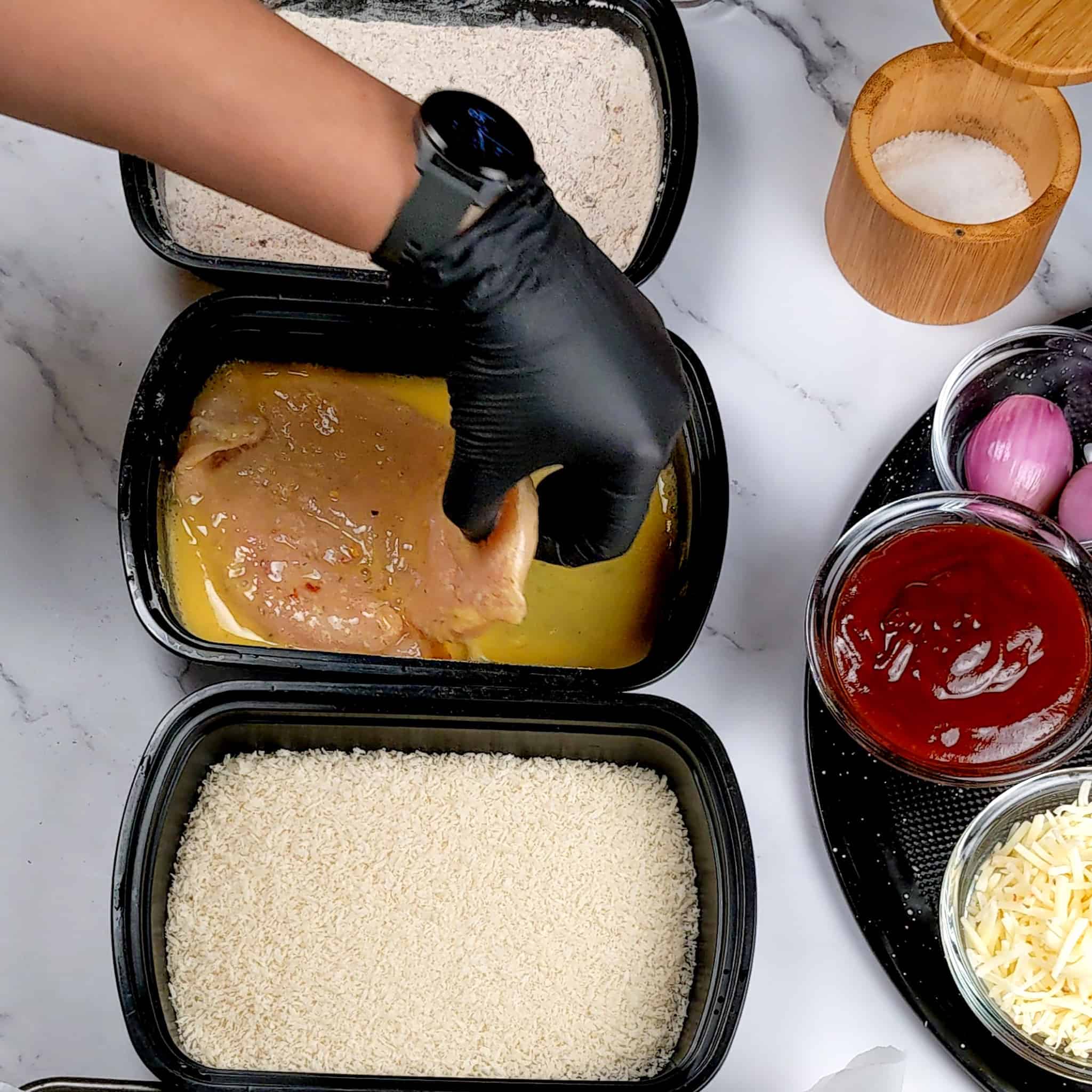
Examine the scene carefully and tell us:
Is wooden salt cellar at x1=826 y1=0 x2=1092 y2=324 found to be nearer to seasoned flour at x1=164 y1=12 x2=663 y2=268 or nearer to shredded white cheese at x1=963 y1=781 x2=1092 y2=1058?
seasoned flour at x1=164 y1=12 x2=663 y2=268

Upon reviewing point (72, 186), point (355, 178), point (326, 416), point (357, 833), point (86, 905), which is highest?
point (355, 178)

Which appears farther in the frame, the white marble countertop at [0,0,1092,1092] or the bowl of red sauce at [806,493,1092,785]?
the white marble countertop at [0,0,1092,1092]

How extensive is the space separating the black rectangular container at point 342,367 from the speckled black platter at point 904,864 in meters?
0.19

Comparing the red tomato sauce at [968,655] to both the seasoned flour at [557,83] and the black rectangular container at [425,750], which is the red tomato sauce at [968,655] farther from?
the seasoned flour at [557,83]

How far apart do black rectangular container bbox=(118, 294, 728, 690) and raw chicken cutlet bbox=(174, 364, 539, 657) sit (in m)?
0.03

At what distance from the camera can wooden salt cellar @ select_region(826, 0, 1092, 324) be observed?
1.10 metres

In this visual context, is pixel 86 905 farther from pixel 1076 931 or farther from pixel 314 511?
pixel 1076 931

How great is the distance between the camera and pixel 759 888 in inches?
47.7

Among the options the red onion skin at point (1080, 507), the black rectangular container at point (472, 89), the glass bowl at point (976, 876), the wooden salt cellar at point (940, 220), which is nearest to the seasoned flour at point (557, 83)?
the black rectangular container at point (472, 89)

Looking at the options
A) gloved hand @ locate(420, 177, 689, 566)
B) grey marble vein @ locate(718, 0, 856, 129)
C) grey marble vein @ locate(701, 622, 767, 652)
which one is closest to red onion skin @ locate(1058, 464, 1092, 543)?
grey marble vein @ locate(701, 622, 767, 652)

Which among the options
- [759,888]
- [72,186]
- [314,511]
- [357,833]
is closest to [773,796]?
[759,888]

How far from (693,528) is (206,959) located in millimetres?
651

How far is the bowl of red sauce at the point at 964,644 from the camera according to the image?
1080mm

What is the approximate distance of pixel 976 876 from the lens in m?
1.12
